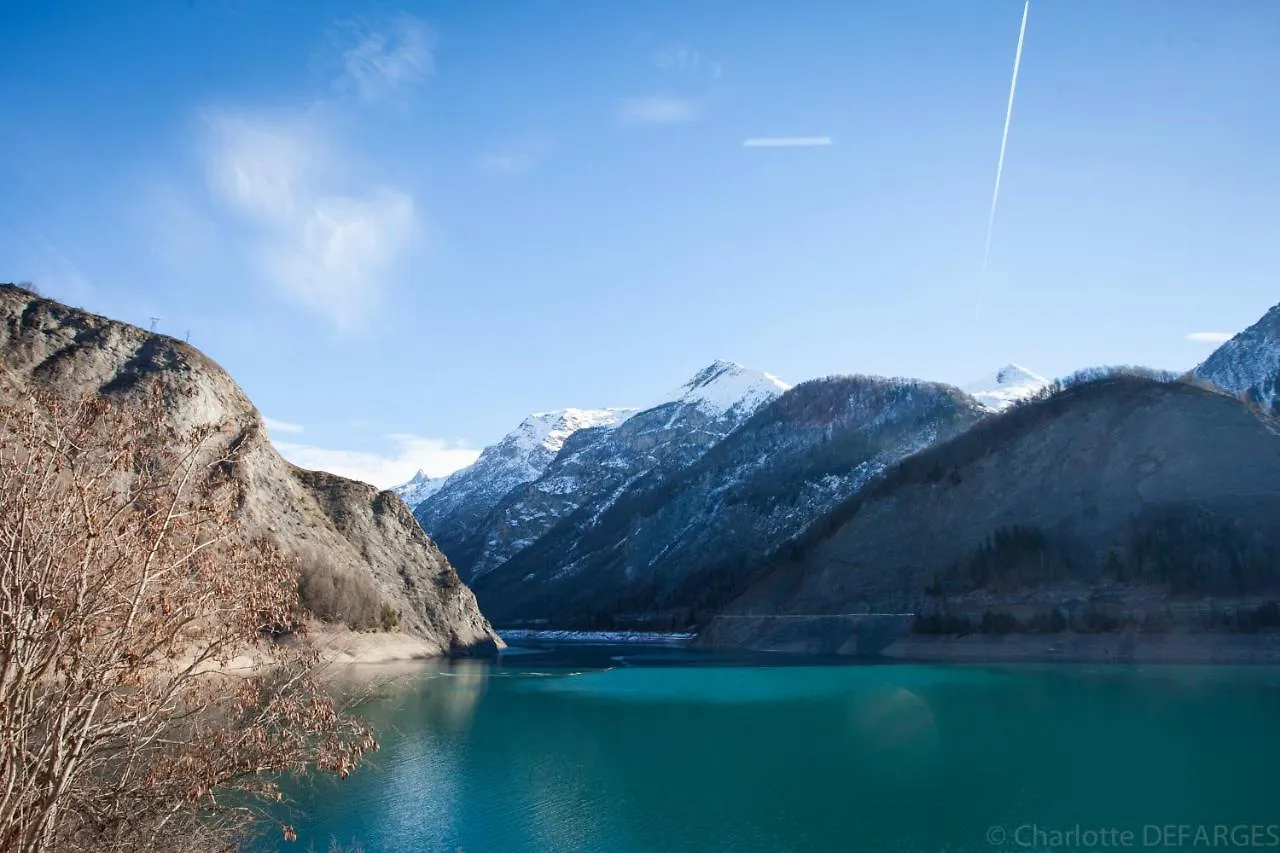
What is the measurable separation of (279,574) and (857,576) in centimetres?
11126

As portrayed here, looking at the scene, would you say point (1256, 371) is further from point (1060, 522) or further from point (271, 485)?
point (271, 485)

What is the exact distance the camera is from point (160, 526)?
907cm

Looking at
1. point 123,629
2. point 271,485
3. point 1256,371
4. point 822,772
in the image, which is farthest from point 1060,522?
point 1256,371

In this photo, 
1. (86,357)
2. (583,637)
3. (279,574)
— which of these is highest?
(86,357)

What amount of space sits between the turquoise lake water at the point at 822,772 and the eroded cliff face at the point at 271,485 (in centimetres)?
2530

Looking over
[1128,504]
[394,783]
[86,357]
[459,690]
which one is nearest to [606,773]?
[394,783]

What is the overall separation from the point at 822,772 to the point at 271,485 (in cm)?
7099

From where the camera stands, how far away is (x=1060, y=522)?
100188 millimetres

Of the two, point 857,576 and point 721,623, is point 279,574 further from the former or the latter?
point 721,623

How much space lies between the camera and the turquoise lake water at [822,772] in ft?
78.1

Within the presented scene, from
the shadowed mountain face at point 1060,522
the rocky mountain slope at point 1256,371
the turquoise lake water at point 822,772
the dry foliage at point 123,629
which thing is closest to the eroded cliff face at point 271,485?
the turquoise lake water at point 822,772

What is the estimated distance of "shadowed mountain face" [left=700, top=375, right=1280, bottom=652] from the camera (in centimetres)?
8525

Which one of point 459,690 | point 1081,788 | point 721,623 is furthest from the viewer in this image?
point 721,623

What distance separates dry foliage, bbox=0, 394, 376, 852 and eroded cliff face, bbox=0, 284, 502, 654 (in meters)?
42.0
